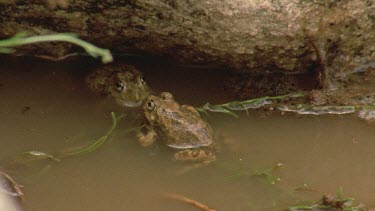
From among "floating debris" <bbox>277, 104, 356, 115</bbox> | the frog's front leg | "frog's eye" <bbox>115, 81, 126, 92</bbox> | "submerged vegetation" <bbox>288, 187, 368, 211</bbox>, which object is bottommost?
"submerged vegetation" <bbox>288, 187, 368, 211</bbox>

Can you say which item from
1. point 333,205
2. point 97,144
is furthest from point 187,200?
point 333,205

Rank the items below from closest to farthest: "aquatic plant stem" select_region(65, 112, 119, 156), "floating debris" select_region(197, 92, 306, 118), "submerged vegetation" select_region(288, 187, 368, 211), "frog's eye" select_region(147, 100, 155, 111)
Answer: "submerged vegetation" select_region(288, 187, 368, 211), "aquatic plant stem" select_region(65, 112, 119, 156), "frog's eye" select_region(147, 100, 155, 111), "floating debris" select_region(197, 92, 306, 118)

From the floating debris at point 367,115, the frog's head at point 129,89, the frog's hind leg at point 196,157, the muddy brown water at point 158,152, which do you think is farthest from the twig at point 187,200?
the floating debris at point 367,115

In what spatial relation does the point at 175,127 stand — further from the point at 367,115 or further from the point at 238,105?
the point at 367,115

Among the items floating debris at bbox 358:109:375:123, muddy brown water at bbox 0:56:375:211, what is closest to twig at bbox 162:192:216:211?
muddy brown water at bbox 0:56:375:211

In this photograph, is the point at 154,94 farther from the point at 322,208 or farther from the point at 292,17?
the point at 322,208

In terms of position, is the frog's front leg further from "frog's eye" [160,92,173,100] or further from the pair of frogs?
"frog's eye" [160,92,173,100]
